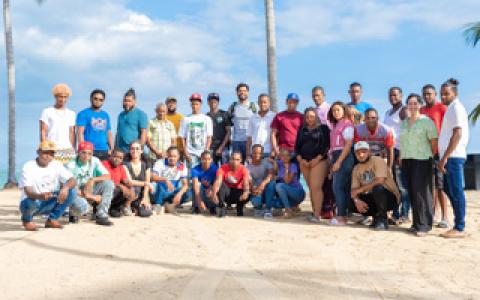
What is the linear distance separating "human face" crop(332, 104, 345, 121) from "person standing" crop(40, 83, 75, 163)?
4.19 m

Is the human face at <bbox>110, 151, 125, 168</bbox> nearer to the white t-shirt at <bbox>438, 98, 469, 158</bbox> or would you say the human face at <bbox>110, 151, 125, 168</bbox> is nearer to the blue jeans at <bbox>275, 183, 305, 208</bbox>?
the blue jeans at <bbox>275, 183, 305, 208</bbox>

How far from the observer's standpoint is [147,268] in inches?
190

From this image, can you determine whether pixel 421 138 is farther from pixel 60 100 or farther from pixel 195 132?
pixel 60 100

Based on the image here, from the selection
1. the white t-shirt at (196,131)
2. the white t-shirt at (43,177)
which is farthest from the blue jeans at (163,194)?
the white t-shirt at (43,177)

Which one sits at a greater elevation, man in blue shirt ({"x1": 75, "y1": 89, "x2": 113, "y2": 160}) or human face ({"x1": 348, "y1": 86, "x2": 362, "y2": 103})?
human face ({"x1": 348, "y1": 86, "x2": 362, "y2": 103})

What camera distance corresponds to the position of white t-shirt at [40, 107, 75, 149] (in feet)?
24.2

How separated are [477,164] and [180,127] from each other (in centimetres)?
896

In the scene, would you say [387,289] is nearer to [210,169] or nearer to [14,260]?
[14,260]

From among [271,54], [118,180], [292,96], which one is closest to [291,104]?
[292,96]

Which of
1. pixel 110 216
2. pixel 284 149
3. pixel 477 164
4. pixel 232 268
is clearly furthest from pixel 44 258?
pixel 477 164

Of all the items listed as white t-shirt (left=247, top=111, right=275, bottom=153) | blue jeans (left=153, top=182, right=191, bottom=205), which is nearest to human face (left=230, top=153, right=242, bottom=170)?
white t-shirt (left=247, top=111, right=275, bottom=153)

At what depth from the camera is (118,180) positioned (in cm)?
771

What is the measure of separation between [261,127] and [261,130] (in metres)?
0.05

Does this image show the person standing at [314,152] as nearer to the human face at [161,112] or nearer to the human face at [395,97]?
the human face at [395,97]
